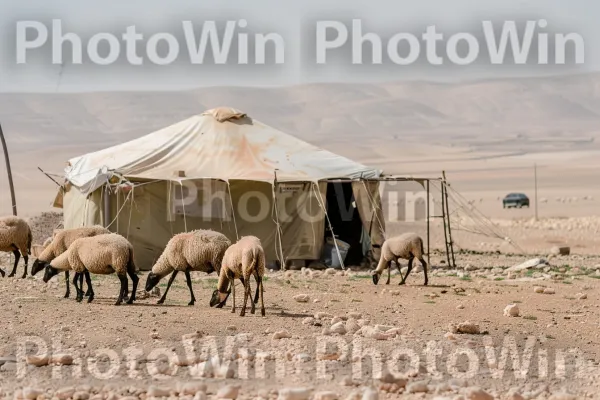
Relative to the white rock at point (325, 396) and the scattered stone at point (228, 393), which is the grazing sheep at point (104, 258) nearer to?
the scattered stone at point (228, 393)

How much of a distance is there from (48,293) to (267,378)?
25.5 ft

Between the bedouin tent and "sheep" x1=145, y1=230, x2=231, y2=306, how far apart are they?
8.16 meters

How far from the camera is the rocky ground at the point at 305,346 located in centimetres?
927

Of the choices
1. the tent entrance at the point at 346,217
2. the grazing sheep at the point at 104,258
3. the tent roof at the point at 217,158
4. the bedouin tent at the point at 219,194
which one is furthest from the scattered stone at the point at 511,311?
the tent entrance at the point at 346,217

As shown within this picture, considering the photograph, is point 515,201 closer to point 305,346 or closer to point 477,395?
point 305,346

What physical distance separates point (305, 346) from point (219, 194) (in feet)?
44.1

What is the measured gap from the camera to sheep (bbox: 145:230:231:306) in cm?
1486

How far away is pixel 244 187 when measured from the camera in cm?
2423

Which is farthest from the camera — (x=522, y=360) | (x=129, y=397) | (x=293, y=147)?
(x=293, y=147)

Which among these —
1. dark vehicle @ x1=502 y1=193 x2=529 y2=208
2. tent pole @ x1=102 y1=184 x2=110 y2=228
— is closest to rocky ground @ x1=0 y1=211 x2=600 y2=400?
tent pole @ x1=102 y1=184 x2=110 y2=228

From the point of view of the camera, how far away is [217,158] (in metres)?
25.0

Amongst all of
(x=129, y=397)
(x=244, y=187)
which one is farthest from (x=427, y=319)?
(x=244, y=187)

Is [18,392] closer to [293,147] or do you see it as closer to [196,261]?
[196,261]

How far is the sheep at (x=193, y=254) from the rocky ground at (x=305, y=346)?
20.6 inches
